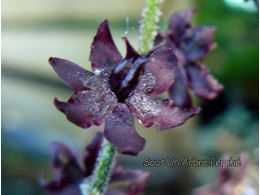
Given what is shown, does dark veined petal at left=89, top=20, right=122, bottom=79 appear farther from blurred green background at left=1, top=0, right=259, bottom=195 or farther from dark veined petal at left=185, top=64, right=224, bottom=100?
blurred green background at left=1, top=0, right=259, bottom=195

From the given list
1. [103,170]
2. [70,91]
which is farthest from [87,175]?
[70,91]

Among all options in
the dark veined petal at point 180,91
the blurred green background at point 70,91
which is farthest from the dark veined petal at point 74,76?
the blurred green background at point 70,91

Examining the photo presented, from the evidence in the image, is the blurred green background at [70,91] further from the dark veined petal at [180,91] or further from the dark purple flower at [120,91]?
the dark purple flower at [120,91]

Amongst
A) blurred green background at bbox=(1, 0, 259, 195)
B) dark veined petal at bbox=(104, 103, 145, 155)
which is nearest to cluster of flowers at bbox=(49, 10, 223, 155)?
dark veined petal at bbox=(104, 103, 145, 155)

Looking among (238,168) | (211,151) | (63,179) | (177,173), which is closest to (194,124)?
(211,151)

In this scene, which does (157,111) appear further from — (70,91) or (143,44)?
(70,91)
